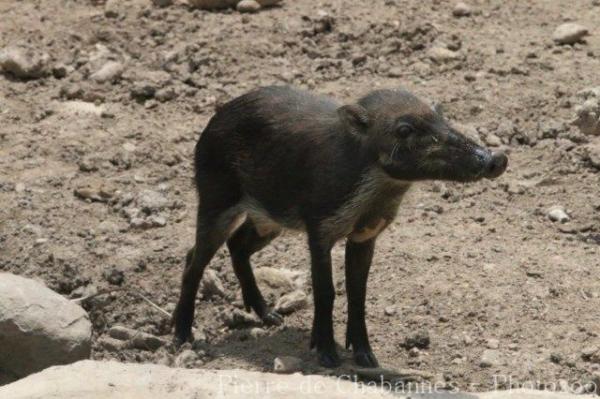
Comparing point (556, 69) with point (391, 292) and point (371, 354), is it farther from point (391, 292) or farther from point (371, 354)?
point (371, 354)

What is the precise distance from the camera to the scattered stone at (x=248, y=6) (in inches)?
512

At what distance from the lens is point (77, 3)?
1342 centimetres

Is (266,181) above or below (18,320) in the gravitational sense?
above

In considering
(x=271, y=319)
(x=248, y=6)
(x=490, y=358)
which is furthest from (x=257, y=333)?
(x=248, y=6)

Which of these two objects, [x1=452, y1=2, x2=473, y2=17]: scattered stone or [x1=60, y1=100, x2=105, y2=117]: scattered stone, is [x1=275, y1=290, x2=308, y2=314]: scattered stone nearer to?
[x1=60, y1=100, x2=105, y2=117]: scattered stone

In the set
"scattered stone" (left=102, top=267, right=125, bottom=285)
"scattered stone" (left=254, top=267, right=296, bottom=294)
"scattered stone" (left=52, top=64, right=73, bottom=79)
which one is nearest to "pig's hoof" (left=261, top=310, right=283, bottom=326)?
"scattered stone" (left=254, top=267, right=296, bottom=294)

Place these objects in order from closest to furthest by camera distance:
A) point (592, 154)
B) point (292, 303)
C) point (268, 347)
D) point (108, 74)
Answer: point (268, 347)
point (292, 303)
point (592, 154)
point (108, 74)

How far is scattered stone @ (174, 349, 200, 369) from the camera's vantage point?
8594 mm

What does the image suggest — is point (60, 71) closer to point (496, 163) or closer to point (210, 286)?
point (210, 286)

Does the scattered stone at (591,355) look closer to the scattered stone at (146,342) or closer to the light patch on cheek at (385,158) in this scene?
the light patch on cheek at (385,158)

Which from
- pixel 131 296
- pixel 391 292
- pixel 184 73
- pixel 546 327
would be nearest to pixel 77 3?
pixel 184 73

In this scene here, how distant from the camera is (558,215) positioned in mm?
10227

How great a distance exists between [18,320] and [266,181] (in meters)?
1.81

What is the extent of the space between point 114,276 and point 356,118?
248 cm
